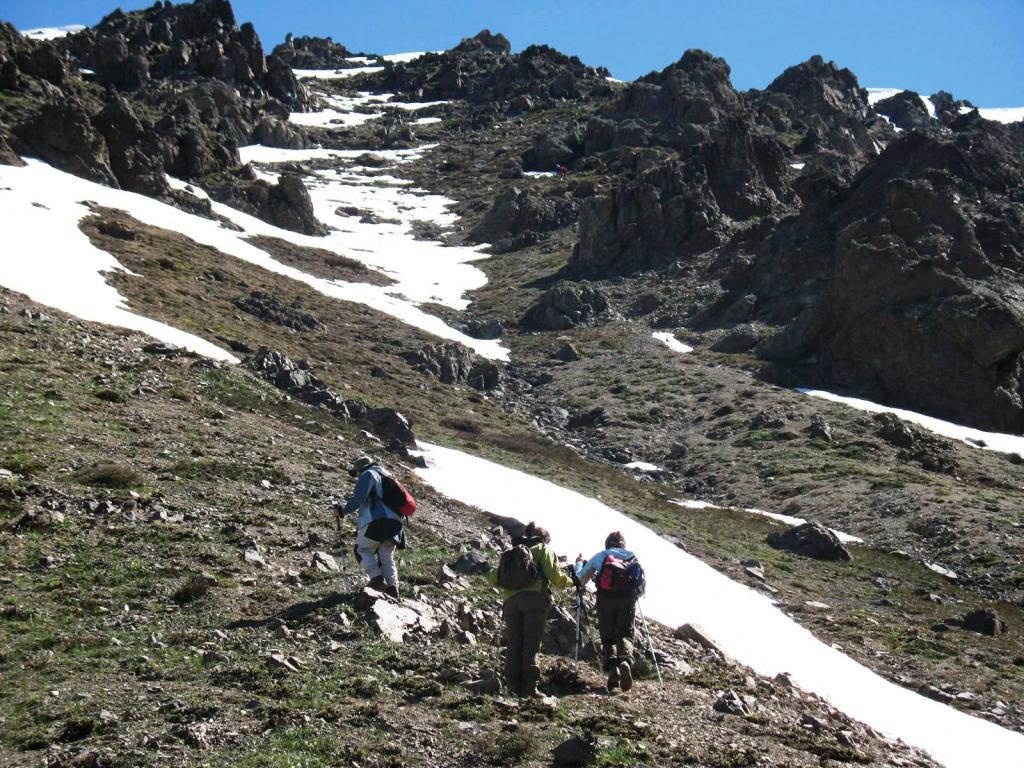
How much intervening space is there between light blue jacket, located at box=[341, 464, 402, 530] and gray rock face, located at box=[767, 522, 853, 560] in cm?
1995

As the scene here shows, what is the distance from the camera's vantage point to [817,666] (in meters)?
18.3

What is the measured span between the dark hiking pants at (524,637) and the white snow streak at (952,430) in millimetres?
39789

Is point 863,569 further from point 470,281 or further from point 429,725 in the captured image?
point 470,281

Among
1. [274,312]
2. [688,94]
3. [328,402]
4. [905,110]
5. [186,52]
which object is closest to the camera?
[328,402]

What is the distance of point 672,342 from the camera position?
205 feet

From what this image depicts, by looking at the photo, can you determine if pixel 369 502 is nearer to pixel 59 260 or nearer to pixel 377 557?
pixel 377 557

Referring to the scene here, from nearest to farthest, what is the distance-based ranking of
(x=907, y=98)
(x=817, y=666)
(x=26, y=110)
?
(x=817, y=666) < (x=26, y=110) < (x=907, y=98)

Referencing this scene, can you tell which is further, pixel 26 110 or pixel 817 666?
pixel 26 110

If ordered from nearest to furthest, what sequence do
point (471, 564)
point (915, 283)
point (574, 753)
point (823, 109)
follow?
point (574, 753)
point (471, 564)
point (915, 283)
point (823, 109)

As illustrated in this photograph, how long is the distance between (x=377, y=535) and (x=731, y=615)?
34.8 ft

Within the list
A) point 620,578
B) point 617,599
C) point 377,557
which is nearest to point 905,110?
point 620,578

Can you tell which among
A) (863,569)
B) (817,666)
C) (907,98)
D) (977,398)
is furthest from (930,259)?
(907,98)

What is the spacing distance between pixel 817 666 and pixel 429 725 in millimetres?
11396

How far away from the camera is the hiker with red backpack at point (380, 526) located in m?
13.3
